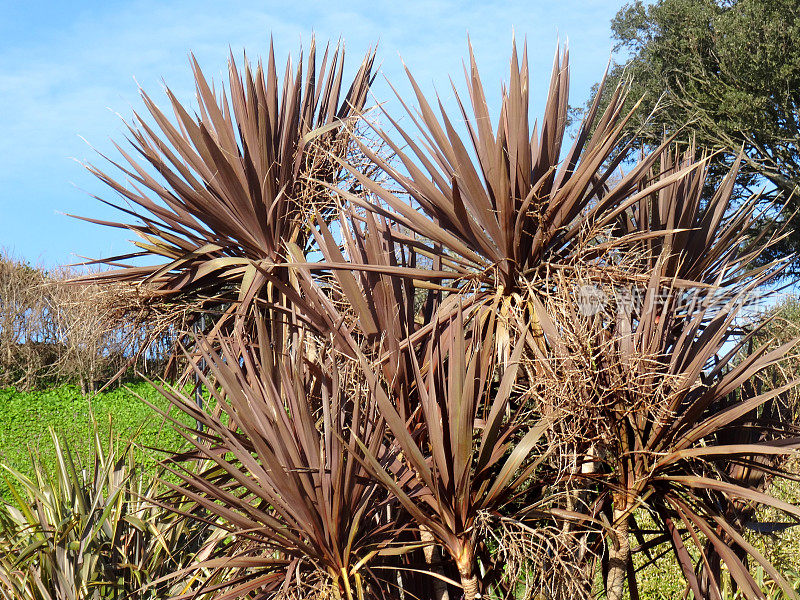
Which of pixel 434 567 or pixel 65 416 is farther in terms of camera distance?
pixel 65 416

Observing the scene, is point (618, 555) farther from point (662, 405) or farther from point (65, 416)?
point (65, 416)

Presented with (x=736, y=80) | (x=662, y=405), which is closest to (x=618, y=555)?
(x=662, y=405)

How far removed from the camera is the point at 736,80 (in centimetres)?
1394

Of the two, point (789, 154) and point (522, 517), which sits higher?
point (789, 154)

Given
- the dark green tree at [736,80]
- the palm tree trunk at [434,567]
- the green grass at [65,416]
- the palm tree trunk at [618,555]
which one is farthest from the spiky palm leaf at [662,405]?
the dark green tree at [736,80]

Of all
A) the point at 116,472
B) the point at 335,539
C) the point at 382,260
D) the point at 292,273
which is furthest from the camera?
the point at 116,472

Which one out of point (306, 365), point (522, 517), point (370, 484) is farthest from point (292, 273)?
point (522, 517)

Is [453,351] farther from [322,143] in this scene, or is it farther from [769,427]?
[322,143]

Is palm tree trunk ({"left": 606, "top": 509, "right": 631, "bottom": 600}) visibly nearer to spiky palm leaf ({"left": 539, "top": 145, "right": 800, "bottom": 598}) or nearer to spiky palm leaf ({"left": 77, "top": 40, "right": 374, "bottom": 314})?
spiky palm leaf ({"left": 539, "top": 145, "right": 800, "bottom": 598})

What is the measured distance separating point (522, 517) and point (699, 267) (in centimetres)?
195

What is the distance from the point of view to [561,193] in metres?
3.10

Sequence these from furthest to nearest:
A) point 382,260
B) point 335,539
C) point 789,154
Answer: point 789,154 < point 382,260 < point 335,539

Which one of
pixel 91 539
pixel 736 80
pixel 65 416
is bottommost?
pixel 65 416

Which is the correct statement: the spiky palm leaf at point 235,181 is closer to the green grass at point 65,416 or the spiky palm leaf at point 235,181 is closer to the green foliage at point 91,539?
the green foliage at point 91,539
